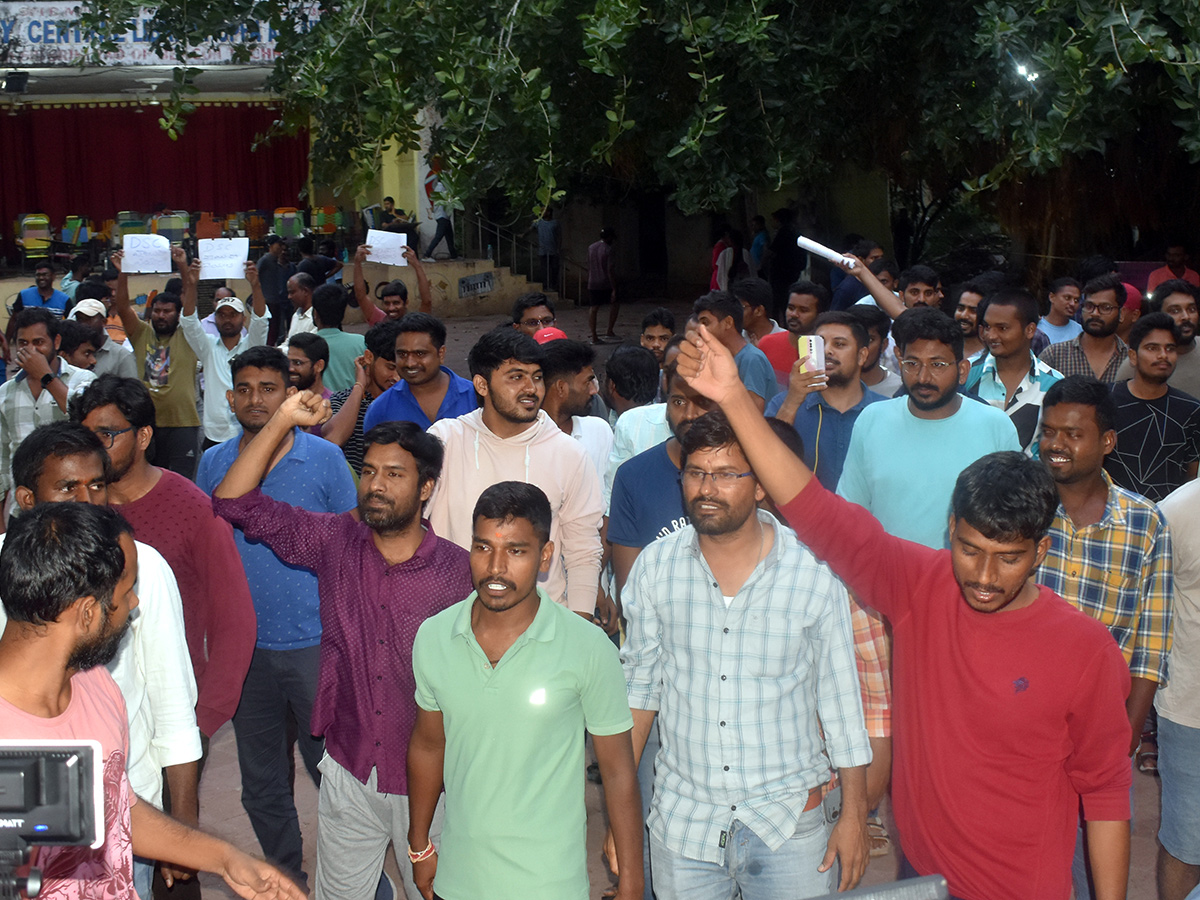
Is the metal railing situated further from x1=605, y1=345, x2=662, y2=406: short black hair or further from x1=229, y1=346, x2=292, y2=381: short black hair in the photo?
x1=229, y1=346, x2=292, y2=381: short black hair

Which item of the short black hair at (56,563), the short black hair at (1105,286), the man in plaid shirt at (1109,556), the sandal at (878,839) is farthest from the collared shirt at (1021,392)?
the short black hair at (56,563)

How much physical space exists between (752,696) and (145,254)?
7183mm

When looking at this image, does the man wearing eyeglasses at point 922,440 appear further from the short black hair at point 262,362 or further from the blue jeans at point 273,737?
the short black hair at point 262,362

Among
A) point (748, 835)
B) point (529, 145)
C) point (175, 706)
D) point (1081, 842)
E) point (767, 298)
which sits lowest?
point (1081, 842)

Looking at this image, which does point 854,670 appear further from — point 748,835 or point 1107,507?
point 1107,507

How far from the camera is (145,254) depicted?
902cm

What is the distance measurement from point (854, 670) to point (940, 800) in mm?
456

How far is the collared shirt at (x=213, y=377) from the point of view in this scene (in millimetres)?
7945

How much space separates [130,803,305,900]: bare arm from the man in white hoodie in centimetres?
195

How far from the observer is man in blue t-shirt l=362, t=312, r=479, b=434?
5809 millimetres

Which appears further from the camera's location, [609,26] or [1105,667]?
[609,26]

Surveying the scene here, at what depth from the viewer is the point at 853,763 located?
10.5 ft

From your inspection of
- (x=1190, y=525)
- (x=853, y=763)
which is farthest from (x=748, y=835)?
A: (x=1190, y=525)

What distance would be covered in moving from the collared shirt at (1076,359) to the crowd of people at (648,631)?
1.48 meters
